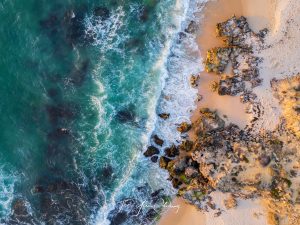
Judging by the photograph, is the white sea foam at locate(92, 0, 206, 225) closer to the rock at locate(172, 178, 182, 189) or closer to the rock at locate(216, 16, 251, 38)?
the rock at locate(172, 178, 182, 189)

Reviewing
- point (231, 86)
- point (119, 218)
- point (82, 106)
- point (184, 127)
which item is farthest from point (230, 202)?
point (82, 106)

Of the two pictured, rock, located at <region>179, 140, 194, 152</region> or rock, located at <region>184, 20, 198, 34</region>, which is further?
rock, located at <region>179, 140, 194, 152</region>

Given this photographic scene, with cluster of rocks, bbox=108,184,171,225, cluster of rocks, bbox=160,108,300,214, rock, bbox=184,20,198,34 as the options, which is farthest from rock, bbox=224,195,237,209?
rock, bbox=184,20,198,34

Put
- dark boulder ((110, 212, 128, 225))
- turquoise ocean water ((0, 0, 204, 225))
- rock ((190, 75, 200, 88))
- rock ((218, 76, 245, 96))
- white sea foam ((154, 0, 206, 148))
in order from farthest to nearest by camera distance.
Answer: dark boulder ((110, 212, 128, 225)) < turquoise ocean water ((0, 0, 204, 225)) < white sea foam ((154, 0, 206, 148)) < rock ((190, 75, 200, 88)) < rock ((218, 76, 245, 96))

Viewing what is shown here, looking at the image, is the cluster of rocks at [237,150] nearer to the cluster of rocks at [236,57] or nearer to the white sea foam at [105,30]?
the cluster of rocks at [236,57]

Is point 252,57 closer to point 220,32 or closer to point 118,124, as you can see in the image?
point 220,32

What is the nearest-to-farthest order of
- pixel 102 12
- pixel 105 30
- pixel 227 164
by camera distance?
1. pixel 227 164
2. pixel 102 12
3. pixel 105 30

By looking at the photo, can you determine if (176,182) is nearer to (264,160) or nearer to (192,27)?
(264,160)
